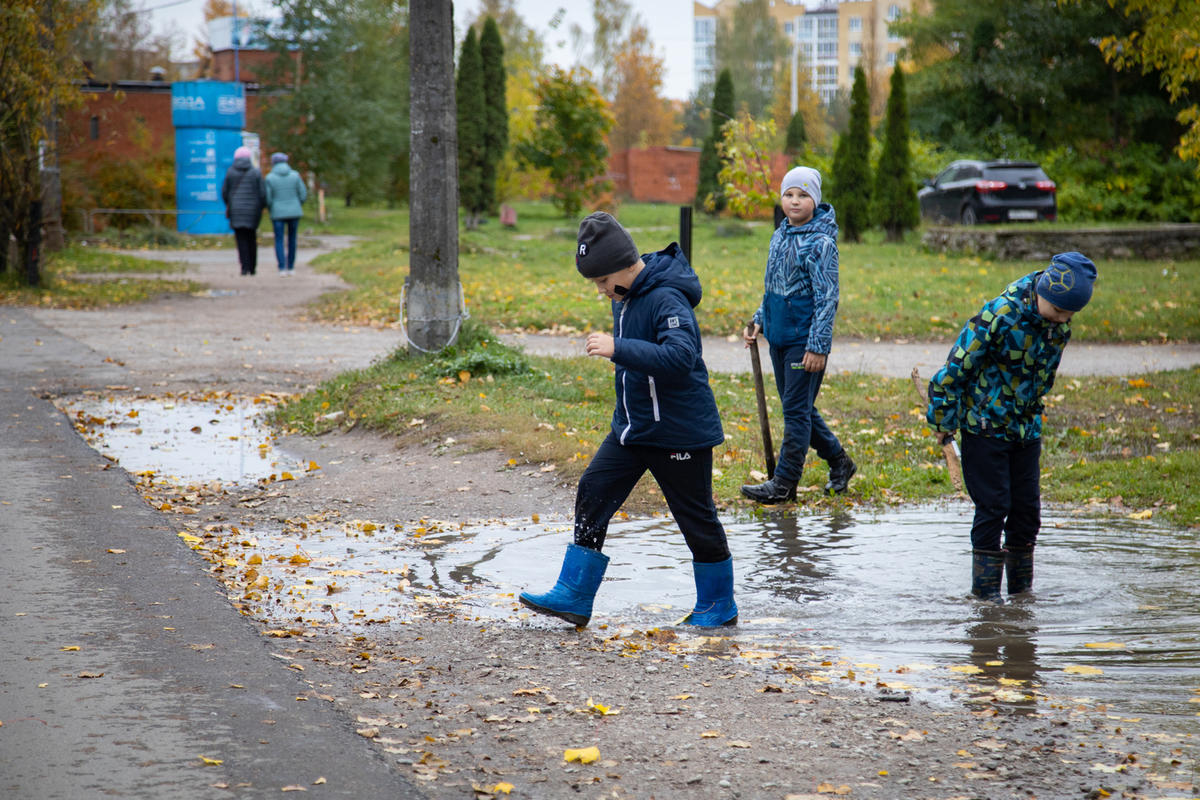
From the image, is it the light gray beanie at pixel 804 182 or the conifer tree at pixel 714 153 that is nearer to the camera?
the light gray beanie at pixel 804 182

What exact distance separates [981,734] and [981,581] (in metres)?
1.66

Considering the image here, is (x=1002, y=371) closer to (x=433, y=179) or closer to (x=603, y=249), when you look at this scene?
(x=603, y=249)

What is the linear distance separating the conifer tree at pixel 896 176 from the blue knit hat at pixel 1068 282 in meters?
21.8

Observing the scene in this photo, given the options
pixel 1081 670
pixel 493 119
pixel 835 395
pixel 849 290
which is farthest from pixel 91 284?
pixel 493 119

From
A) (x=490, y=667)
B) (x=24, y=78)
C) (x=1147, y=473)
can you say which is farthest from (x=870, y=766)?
(x=24, y=78)

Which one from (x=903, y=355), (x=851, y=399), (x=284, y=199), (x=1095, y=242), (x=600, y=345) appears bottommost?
(x=851, y=399)

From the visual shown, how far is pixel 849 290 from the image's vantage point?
656 inches

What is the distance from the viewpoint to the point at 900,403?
954 cm

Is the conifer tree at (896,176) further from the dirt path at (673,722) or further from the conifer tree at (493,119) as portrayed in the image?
the dirt path at (673,722)

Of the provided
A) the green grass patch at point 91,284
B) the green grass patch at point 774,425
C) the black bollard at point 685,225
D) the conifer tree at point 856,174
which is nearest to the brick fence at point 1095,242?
the conifer tree at point 856,174

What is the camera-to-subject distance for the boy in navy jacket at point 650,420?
4.34 m

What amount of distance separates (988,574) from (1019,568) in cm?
19

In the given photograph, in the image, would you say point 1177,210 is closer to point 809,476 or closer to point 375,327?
point 375,327

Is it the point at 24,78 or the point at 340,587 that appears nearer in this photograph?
the point at 340,587
